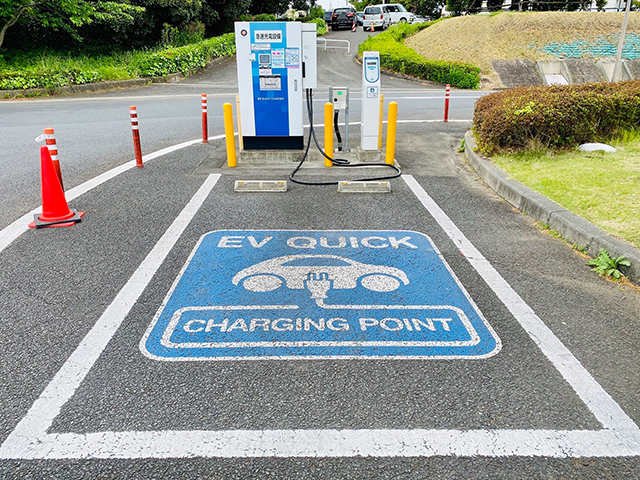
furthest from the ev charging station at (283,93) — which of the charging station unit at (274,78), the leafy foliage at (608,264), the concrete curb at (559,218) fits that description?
the leafy foliage at (608,264)

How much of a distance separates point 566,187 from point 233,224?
4.26 metres

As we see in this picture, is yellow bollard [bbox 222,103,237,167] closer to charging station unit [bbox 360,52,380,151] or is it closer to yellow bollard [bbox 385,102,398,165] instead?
charging station unit [bbox 360,52,380,151]

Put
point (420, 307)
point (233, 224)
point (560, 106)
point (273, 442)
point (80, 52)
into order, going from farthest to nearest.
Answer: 1. point (80, 52)
2. point (560, 106)
3. point (233, 224)
4. point (420, 307)
5. point (273, 442)

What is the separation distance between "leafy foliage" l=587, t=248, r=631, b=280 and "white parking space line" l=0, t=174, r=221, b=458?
413cm

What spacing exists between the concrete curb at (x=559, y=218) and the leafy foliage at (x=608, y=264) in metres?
0.04

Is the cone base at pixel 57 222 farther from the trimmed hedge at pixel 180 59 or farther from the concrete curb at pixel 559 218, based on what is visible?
the trimmed hedge at pixel 180 59

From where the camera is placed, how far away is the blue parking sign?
133 inches

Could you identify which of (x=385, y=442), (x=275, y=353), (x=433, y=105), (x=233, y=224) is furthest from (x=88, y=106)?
(x=385, y=442)

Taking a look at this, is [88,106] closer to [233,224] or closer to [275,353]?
[233,224]

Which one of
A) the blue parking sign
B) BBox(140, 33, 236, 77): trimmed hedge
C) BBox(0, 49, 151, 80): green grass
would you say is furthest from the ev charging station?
BBox(140, 33, 236, 77): trimmed hedge

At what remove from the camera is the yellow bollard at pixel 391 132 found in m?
8.09

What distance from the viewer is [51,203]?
18.9ft

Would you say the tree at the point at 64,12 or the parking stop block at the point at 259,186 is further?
the tree at the point at 64,12

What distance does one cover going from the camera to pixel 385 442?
8.52ft
